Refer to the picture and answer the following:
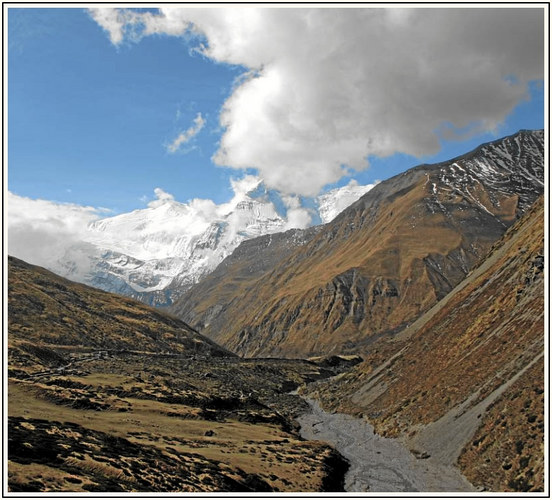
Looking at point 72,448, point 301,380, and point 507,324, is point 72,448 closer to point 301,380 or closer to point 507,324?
point 507,324

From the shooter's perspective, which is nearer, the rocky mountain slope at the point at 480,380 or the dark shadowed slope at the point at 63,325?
the rocky mountain slope at the point at 480,380

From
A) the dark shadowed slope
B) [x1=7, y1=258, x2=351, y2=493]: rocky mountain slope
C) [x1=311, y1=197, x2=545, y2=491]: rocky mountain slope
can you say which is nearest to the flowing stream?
[x1=311, y1=197, x2=545, y2=491]: rocky mountain slope

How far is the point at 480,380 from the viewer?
7112 centimetres

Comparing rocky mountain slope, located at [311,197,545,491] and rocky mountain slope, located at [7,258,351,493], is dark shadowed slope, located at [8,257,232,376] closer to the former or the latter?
rocky mountain slope, located at [7,258,351,493]

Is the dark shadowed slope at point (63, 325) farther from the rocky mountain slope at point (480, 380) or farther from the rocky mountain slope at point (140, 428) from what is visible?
the rocky mountain slope at point (480, 380)

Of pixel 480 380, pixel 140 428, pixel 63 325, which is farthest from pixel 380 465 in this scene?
pixel 63 325

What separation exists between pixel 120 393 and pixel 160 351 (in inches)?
3754

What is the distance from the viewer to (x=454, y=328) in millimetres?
96500

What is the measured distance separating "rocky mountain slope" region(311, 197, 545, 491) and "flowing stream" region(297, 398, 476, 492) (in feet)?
5.69

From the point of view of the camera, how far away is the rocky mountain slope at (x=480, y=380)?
52.4 m

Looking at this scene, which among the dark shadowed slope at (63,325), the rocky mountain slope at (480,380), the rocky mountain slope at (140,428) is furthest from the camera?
the dark shadowed slope at (63,325)

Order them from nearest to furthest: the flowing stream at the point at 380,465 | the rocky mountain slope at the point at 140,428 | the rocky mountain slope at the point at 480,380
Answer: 1. the rocky mountain slope at the point at 140,428
2. the rocky mountain slope at the point at 480,380
3. the flowing stream at the point at 380,465

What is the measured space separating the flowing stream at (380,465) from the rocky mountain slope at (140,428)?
3.28 m

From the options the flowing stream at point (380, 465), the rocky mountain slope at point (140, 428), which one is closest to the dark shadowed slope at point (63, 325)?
the rocky mountain slope at point (140, 428)
